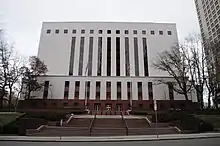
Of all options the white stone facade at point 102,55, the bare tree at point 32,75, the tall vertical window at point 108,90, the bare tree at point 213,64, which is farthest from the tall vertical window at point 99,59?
the bare tree at point 213,64

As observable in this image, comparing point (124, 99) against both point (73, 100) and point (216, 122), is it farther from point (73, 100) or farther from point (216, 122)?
point (216, 122)

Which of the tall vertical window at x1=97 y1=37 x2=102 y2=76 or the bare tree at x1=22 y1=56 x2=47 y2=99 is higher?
the tall vertical window at x1=97 y1=37 x2=102 y2=76

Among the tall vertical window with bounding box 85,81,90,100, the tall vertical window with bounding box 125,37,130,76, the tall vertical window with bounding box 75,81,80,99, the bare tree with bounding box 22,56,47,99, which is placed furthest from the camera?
the tall vertical window with bounding box 125,37,130,76

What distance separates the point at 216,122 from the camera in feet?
90.0

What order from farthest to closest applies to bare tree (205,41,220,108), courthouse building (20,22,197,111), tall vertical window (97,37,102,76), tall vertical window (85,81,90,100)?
tall vertical window (97,37,102,76), tall vertical window (85,81,90,100), courthouse building (20,22,197,111), bare tree (205,41,220,108)

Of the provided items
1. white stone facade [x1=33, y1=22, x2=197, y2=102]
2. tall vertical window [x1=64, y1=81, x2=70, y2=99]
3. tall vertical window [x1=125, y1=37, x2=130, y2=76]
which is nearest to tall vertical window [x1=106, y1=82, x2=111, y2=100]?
white stone facade [x1=33, y1=22, x2=197, y2=102]

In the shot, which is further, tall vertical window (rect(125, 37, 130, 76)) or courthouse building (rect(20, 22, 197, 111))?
tall vertical window (rect(125, 37, 130, 76))

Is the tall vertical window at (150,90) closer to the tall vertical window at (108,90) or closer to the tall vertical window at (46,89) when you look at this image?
the tall vertical window at (108,90)

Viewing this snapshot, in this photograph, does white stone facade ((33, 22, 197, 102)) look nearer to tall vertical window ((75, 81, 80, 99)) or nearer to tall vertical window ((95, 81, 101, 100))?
tall vertical window ((95, 81, 101, 100))

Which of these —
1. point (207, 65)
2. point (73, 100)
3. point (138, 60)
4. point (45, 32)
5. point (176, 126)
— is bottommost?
point (176, 126)

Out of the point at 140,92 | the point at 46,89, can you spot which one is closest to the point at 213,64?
the point at 140,92

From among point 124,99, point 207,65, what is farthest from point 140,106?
point 207,65

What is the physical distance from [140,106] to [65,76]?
2196cm

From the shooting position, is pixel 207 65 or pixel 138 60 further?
pixel 138 60
